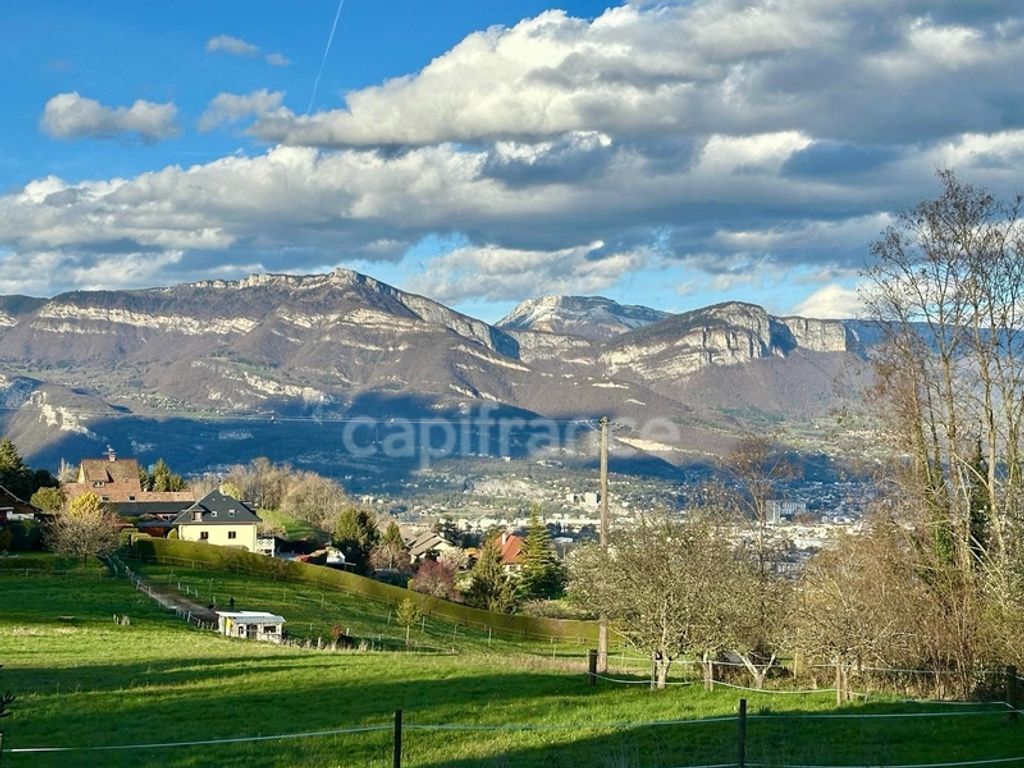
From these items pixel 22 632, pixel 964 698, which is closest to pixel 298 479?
pixel 22 632

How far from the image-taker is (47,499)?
83.4 metres

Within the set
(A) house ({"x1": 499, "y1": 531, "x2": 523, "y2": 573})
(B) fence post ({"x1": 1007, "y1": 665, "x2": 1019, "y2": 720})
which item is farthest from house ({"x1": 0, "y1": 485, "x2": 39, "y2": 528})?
(B) fence post ({"x1": 1007, "y1": 665, "x2": 1019, "y2": 720})

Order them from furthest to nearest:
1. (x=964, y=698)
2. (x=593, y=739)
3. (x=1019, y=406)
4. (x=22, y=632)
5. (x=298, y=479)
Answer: (x=298, y=479) < (x=22, y=632) < (x=1019, y=406) < (x=964, y=698) < (x=593, y=739)

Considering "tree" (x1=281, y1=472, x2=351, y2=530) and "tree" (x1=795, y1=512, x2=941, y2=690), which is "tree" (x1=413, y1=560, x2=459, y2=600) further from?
"tree" (x1=795, y1=512, x2=941, y2=690)

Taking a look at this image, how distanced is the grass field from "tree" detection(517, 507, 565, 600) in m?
47.1

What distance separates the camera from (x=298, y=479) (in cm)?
14288

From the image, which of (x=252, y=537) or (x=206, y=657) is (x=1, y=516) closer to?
(x=252, y=537)

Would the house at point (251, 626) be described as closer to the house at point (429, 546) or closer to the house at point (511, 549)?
the house at point (511, 549)

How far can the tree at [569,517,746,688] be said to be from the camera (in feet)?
87.7

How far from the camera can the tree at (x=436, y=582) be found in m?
77.9

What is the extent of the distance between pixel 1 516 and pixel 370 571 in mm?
26728

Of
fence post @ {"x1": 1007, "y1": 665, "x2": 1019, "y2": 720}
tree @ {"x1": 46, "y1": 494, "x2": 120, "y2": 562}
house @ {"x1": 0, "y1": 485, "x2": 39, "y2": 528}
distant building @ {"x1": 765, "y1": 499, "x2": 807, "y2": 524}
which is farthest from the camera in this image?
house @ {"x1": 0, "y1": 485, "x2": 39, "y2": 528}

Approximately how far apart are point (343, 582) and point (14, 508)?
1058 inches

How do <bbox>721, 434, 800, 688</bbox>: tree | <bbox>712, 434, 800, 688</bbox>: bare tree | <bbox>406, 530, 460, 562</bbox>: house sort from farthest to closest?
<bbox>406, 530, 460, 562</bbox>: house → <bbox>721, 434, 800, 688</bbox>: tree → <bbox>712, 434, 800, 688</bbox>: bare tree
